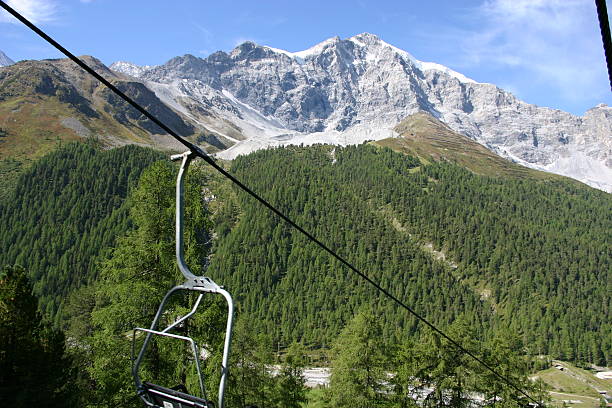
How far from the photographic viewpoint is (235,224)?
597ft

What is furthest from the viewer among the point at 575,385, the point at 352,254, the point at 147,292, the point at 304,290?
the point at 352,254

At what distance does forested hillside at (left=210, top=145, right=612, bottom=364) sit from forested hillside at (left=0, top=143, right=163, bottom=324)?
1674 inches

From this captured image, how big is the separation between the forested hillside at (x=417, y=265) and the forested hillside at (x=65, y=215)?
139ft

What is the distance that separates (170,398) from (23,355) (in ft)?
55.8

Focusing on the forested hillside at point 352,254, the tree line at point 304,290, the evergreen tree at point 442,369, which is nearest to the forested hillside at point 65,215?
the forested hillside at point 352,254

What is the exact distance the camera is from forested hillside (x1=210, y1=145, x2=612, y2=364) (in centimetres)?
12719

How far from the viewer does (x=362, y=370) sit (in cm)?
3116

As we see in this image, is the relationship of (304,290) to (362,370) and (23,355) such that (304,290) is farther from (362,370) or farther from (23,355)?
(23,355)

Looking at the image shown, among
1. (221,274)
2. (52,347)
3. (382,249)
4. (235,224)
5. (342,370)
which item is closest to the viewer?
(52,347)

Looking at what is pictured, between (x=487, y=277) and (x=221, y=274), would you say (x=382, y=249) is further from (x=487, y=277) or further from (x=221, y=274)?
(x=221, y=274)

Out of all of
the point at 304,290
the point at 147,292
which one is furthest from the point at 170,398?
the point at 304,290

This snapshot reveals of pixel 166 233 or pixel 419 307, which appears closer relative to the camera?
pixel 166 233

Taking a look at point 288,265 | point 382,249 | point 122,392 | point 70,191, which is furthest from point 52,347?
point 70,191

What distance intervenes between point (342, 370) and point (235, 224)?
153731 millimetres
